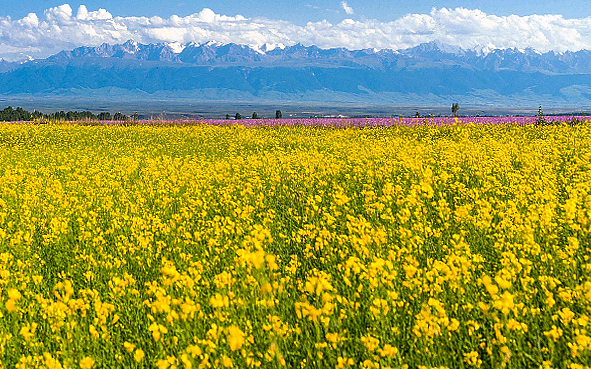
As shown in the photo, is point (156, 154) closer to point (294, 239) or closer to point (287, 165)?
point (287, 165)

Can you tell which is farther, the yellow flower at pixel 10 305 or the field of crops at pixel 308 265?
the yellow flower at pixel 10 305

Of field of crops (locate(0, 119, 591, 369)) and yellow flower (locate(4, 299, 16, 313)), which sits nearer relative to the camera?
field of crops (locate(0, 119, 591, 369))

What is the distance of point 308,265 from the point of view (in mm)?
5758

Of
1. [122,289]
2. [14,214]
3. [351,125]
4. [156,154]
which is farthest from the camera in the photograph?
[351,125]

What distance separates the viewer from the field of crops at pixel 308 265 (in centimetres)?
355

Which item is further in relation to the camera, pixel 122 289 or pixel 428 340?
pixel 122 289

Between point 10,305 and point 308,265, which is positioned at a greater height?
point 10,305

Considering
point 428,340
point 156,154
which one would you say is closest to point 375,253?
point 428,340

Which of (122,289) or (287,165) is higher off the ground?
(287,165)

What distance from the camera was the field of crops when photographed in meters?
3.55

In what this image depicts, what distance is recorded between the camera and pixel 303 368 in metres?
3.59

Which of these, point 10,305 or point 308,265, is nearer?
point 10,305

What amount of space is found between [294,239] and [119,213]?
115 inches

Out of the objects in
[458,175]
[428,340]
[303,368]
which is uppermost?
[458,175]
